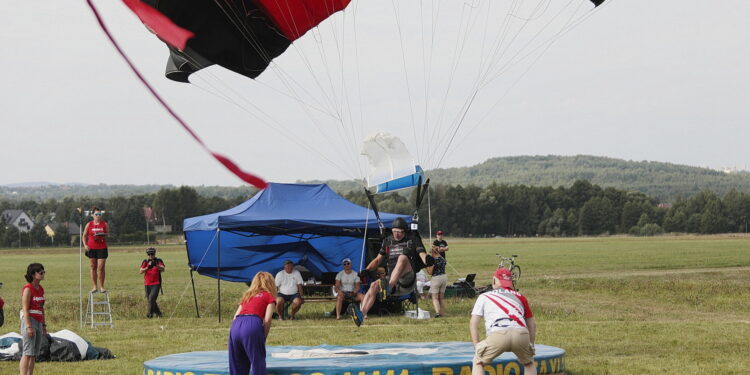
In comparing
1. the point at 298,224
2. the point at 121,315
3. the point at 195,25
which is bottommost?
the point at 121,315

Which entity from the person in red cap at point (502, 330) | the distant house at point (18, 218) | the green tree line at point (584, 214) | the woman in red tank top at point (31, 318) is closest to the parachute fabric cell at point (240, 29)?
the woman in red tank top at point (31, 318)

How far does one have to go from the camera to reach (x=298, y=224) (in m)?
14.4

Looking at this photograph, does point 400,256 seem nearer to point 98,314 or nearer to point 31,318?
point 31,318

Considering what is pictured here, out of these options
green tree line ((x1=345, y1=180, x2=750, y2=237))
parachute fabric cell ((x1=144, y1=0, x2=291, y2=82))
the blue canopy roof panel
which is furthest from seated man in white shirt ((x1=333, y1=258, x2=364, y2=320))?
green tree line ((x1=345, y1=180, x2=750, y2=237))

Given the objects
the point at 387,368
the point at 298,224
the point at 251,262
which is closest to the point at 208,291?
the point at 251,262

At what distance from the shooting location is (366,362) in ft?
24.7

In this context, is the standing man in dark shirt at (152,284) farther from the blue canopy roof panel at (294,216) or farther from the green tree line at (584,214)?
the green tree line at (584,214)

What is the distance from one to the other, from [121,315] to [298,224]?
355 cm

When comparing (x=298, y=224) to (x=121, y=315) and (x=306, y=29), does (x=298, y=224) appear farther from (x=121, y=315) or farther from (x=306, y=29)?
(x=306, y=29)

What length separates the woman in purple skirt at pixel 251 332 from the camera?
6.56m

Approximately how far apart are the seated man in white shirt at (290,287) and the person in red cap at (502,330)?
7.94 metres

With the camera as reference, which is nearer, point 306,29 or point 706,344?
point 306,29

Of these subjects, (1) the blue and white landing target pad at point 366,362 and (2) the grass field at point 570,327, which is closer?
(1) the blue and white landing target pad at point 366,362

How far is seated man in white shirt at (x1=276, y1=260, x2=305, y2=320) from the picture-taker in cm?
1429
